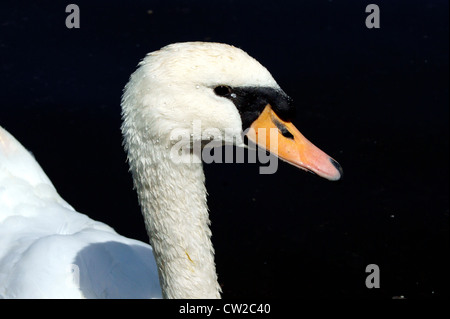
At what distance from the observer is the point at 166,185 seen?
12.4 ft

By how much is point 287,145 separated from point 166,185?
0.64m

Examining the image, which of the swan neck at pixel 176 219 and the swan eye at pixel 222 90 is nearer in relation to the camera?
the swan eye at pixel 222 90

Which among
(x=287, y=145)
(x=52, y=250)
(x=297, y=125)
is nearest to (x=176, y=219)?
(x=287, y=145)

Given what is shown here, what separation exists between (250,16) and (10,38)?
2.44 meters

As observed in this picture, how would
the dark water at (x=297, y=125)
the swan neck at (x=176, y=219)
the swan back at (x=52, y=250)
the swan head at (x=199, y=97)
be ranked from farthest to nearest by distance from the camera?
1. the dark water at (x=297, y=125)
2. the swan back at (x=52, y=250)
3. the swan neck at (x=176, y=219)
4. the swan head at (x=199, y=97)

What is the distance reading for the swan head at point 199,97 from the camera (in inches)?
137

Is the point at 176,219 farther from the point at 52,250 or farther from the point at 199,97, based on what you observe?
the point at 52,250

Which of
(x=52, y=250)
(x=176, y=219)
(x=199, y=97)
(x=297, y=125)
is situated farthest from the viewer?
(x=297, y=125)

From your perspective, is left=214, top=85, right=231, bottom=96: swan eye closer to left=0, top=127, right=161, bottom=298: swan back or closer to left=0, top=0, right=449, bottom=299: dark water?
left=0, top=127, right=161, bottom=298: swan back

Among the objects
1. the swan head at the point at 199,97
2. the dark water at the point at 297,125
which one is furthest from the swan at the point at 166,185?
the dark water at the point at 297,125

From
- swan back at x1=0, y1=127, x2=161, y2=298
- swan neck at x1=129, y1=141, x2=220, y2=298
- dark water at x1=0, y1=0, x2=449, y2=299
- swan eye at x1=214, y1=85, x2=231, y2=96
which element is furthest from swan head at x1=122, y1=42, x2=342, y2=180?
dark water at x1=0, y1=0, x2=449, y2=299

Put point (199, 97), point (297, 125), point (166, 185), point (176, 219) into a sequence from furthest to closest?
point (297, 125) < point (176, 219) < point (166, 185) < point (199, 97)

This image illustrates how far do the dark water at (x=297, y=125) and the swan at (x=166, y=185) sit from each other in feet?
4.62

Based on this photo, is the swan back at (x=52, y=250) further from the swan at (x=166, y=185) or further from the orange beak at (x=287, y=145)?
the orange beak at (x=287, y=145)
